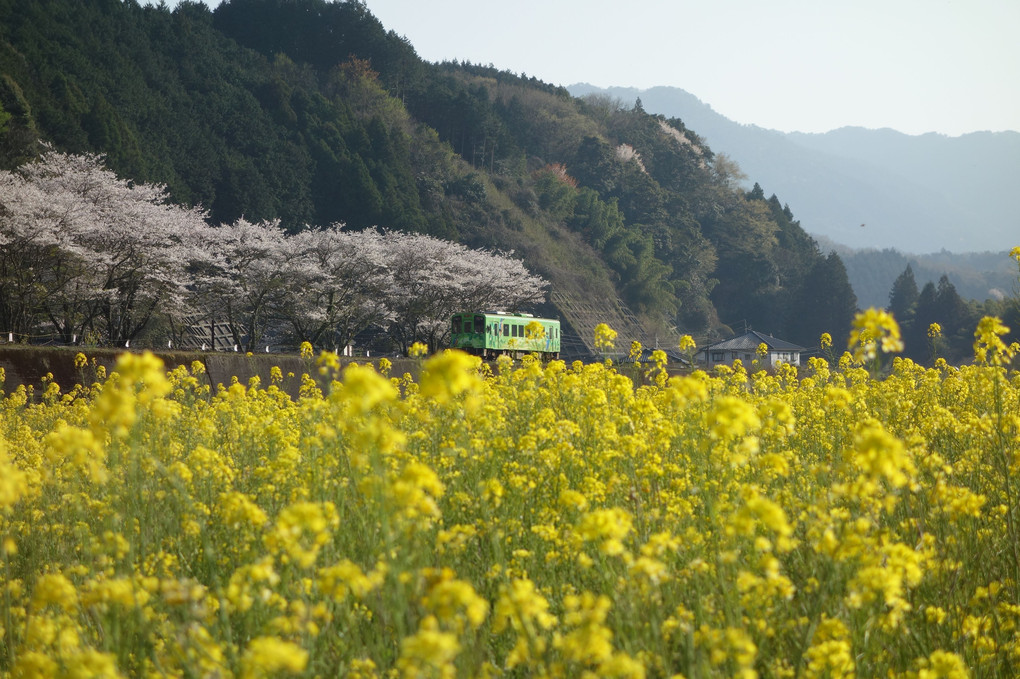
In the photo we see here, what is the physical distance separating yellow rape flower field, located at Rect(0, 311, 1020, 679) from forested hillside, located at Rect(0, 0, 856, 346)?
2129 centimetres

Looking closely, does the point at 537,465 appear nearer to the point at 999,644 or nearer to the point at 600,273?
the point at 999,644

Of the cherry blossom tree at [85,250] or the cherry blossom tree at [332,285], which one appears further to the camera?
the cherry blossom tree at [332,285]

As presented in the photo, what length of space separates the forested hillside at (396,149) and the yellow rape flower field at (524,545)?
21.3 m

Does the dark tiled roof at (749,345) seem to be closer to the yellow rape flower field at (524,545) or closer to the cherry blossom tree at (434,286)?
the cherry blossom tree at (434,286)

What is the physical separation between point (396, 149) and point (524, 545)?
1596 inches

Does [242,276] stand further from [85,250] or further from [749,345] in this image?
[749,345]

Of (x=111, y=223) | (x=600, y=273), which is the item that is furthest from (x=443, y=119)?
(x=111, y=223)

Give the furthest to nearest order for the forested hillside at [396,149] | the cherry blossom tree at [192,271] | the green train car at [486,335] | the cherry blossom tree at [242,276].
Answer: the forested hillside at [396,149] → the cherry blossom tree at [242,276] → the green train car at [486,335] → the cherry blossom tree at [192,271]

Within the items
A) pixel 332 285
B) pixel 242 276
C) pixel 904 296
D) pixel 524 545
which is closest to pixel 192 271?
pixel 242 276

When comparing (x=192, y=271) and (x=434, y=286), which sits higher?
(x=192, y=271)

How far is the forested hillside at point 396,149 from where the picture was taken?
2898 centimetres

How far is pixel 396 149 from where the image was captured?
1638 inches

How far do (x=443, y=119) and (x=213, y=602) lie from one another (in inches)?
2060

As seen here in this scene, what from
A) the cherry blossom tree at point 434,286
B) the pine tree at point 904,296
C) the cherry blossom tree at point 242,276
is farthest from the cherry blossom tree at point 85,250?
the pine tree at point 904,296
